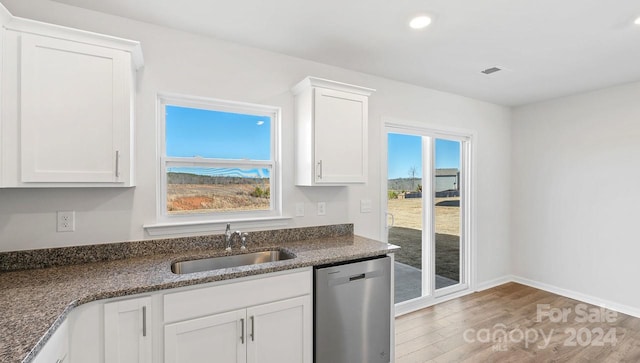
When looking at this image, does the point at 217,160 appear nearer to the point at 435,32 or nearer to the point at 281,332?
the point at 281,332

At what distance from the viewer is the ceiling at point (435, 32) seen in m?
1.90

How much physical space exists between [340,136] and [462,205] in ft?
7.66

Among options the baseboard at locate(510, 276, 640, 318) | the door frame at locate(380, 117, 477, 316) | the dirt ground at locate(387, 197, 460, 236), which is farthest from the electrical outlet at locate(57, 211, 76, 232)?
the baseboard at locate(510, 276, 640, 318)

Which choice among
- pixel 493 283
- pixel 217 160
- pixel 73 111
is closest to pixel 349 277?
pixel 217 160

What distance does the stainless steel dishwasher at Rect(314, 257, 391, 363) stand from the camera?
77.5 inches

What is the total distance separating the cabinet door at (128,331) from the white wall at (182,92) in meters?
0.72

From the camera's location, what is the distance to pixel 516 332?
114 inches

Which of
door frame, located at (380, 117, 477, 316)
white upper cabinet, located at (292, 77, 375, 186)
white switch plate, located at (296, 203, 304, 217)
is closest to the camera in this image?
white upper cabinet, located at (292, 77, 375, 186)

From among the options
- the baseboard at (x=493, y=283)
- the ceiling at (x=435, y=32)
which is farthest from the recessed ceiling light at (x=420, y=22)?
the baseboard at (x=493, y=283)

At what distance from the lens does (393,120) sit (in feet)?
10.6

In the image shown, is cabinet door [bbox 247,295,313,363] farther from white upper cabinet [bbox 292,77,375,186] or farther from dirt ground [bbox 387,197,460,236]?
dirt ground [bbox 387,197,460,236]

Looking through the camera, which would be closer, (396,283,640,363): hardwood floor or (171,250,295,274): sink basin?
(171,250,295,274): sink basin

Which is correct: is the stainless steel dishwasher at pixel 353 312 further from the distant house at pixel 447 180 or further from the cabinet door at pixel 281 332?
the distant house at pixel 447 180

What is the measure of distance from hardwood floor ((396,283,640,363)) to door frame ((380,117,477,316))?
112 millimetres
